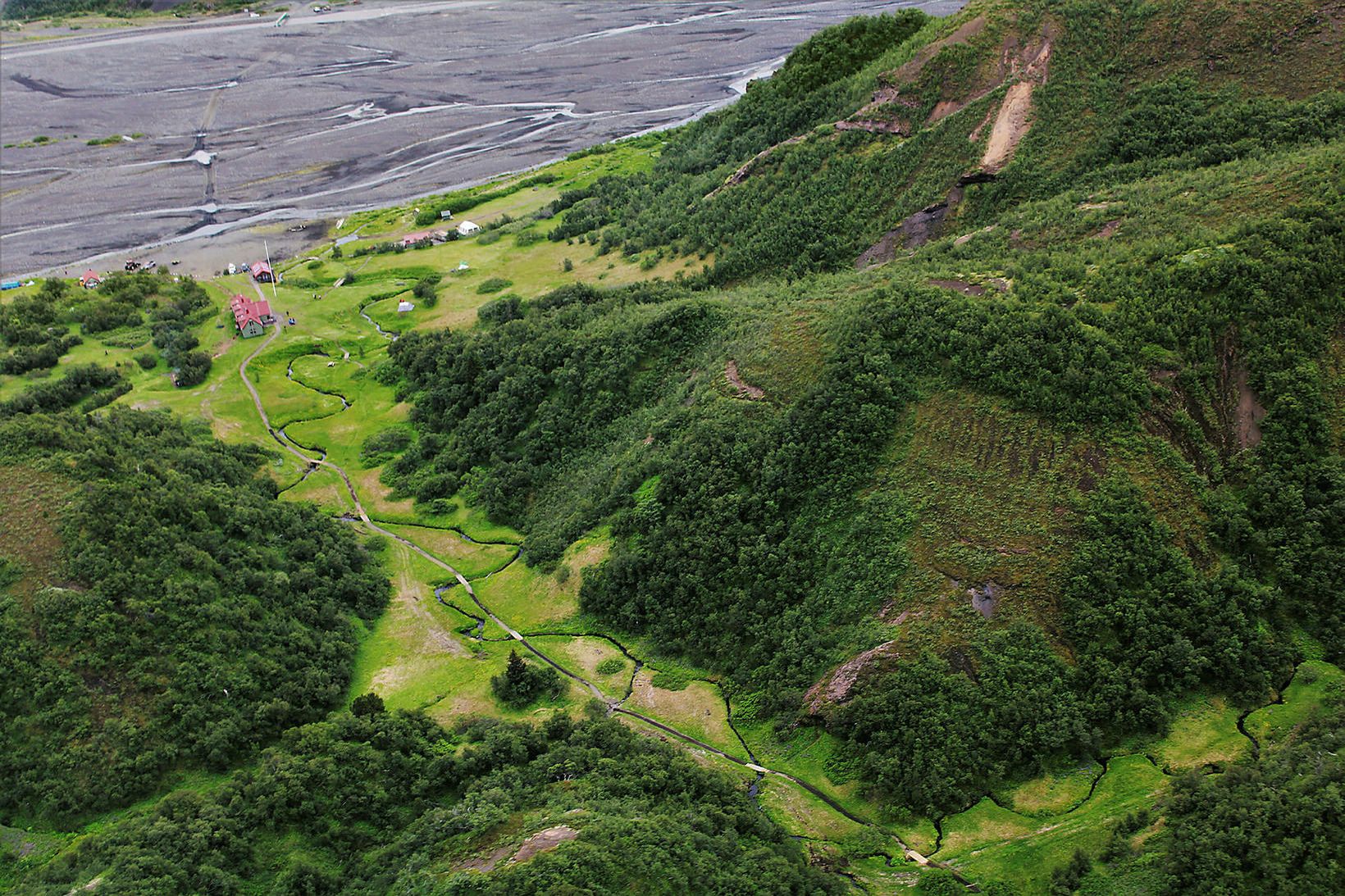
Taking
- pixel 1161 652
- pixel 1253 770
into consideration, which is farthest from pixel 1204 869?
pixel 1161 652

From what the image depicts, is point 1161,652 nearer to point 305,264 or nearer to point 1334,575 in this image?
point 1334,575

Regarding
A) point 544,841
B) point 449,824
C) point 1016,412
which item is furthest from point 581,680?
point 1016,412

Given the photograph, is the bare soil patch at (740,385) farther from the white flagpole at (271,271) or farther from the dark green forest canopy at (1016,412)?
the white flagpole at (271,271)

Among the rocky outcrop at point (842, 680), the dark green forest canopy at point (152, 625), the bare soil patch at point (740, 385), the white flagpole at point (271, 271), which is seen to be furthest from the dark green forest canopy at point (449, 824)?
the white flagpole at point (271, 271)

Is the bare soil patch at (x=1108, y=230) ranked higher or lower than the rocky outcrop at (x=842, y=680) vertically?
higher

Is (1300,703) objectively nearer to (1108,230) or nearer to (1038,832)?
(1038,832)
